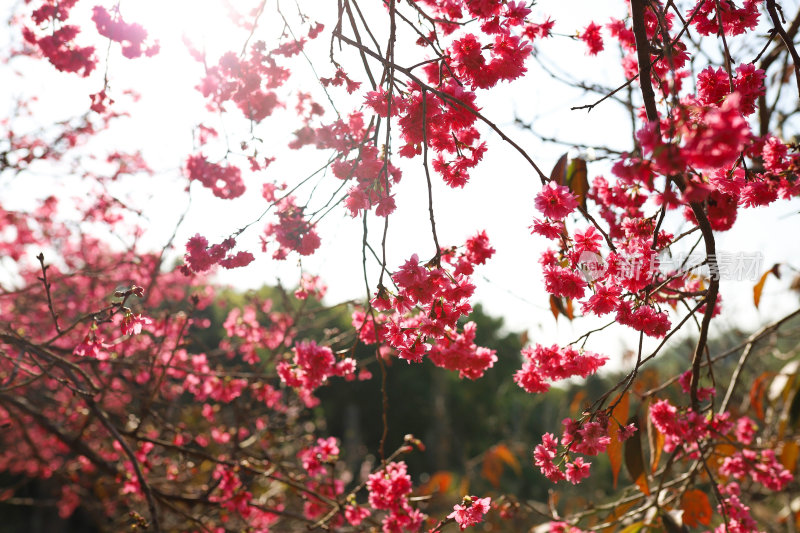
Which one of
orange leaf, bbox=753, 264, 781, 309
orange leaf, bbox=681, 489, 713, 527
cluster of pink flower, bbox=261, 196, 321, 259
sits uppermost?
cluster of pink flower, bbox=261, 196, 321, 259

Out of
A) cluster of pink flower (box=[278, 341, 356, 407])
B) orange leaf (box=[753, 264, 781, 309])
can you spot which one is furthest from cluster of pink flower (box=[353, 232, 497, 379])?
orange leaf (box=[753, 264, 781, 309])

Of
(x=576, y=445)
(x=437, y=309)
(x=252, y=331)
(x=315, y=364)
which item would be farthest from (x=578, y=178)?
(x=252, y=331)

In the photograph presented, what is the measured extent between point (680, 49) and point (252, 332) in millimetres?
3560

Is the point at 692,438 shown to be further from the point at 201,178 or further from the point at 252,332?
the point at 252,332

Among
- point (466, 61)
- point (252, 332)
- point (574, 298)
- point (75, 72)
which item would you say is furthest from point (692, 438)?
point (252, 332)

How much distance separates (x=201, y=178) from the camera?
7.98 ft

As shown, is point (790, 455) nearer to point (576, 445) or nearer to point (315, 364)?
point (576, 445)

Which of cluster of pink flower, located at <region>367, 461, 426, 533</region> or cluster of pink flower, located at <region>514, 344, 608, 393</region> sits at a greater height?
cluster of pink flower, located at <region>514, 344, 608, 393</region>

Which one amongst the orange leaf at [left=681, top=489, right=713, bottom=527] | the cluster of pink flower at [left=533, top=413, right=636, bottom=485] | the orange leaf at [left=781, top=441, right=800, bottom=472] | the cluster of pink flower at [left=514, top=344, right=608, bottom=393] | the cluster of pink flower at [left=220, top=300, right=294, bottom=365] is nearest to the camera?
the cluster of pink flower at [left=533, top=413, right=636, bottom=485]

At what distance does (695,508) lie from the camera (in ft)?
7.18

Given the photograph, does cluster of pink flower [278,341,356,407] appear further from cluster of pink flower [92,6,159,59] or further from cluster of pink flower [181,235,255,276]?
cluster of pink flower [92,6,159,59]

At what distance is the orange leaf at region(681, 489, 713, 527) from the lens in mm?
2143

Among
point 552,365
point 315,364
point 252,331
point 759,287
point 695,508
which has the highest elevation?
point 252,331

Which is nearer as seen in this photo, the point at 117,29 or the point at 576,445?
the point at 576,445
